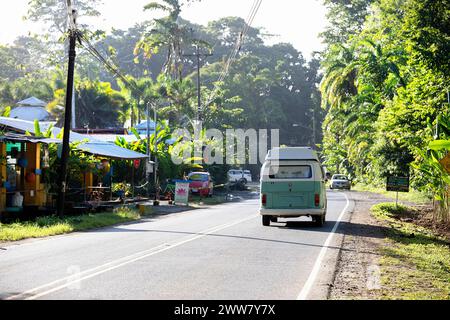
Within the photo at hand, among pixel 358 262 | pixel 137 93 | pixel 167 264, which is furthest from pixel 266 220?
pixel 137 93

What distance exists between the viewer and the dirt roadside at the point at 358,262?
11.0 metres

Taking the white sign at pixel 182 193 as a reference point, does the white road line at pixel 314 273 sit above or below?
below

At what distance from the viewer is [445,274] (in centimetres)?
1330

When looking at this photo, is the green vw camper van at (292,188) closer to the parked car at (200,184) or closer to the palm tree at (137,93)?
the parked car at (200,184)

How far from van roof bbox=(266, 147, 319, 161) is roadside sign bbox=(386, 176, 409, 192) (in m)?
9.09

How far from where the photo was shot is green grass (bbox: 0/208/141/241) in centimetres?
1992

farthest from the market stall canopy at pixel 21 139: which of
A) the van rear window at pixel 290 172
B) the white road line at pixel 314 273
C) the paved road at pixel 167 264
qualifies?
the white road line at pixel 314 273

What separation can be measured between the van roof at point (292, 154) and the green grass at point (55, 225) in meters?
6.03

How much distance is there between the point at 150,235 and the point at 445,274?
867cm

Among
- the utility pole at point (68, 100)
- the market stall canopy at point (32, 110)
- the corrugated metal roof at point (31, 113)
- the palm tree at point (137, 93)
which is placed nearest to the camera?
the utility pole at point (68, 100)

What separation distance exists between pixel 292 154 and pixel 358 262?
8.84 metres

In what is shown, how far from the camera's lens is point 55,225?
2253 centimetres
